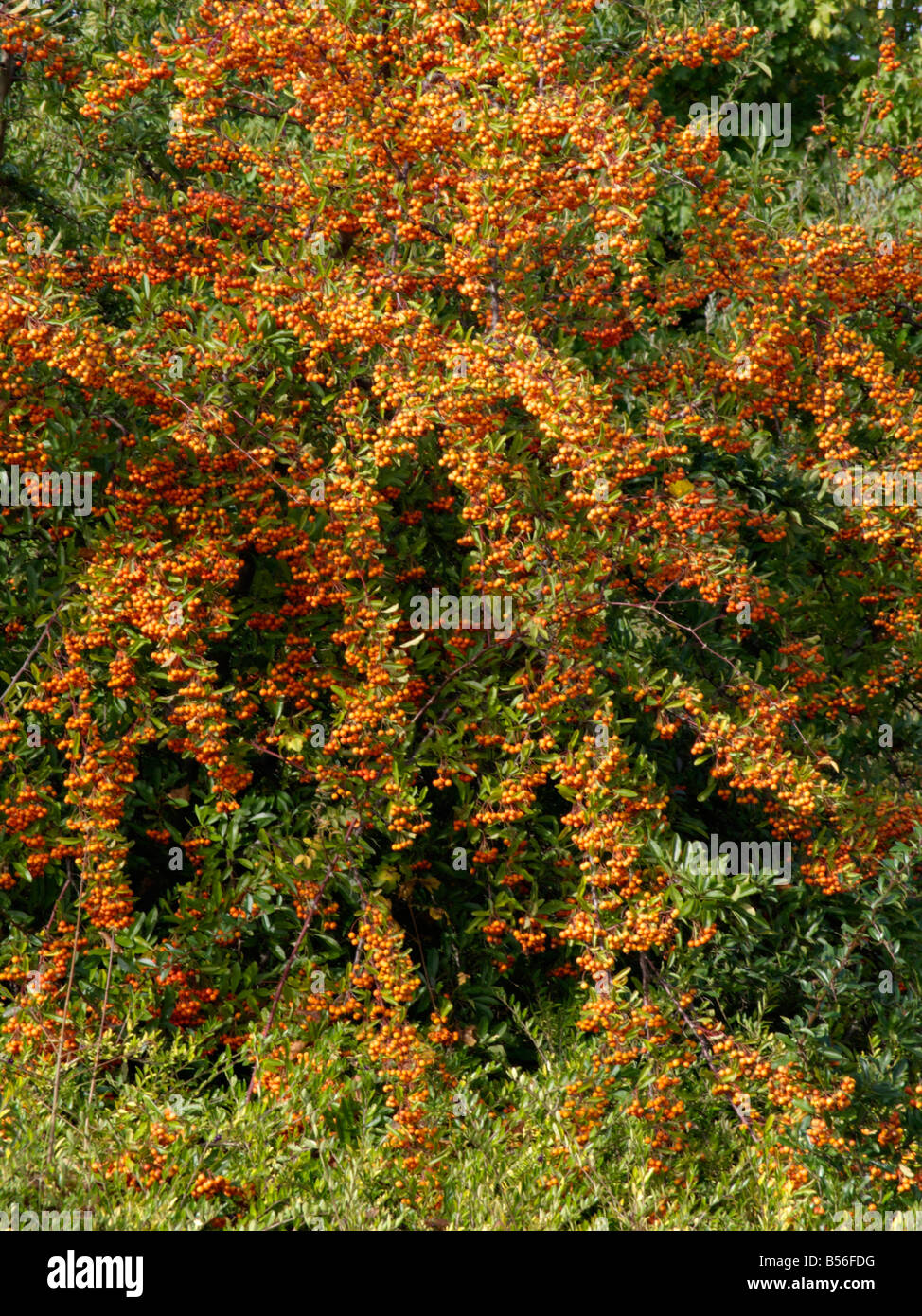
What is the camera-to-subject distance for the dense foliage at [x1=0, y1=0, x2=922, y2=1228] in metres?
4.09

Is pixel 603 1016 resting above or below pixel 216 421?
below

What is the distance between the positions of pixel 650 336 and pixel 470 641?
241cm

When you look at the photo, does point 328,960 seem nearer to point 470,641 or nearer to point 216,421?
point 470,641

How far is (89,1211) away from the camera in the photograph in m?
3.65

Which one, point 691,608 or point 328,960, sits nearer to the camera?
point 328,960

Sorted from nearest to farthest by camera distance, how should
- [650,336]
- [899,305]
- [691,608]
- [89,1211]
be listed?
[89,1211]
[691,608]
[899,305]
[650,336]

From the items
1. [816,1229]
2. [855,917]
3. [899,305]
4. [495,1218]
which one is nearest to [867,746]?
[855,917]

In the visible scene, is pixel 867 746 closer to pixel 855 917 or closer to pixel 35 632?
pixel 855 917

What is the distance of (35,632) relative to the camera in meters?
4.80

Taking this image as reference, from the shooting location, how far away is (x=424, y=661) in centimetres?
473

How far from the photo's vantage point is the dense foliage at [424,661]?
13.4ft

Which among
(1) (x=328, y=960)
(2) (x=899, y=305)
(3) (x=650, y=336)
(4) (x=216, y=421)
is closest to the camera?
(4) (x=216, y=421)

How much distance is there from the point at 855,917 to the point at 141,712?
307 centimetres

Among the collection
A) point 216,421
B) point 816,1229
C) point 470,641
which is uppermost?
point 216,421
